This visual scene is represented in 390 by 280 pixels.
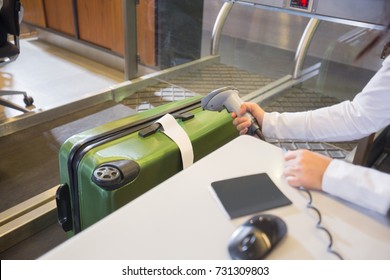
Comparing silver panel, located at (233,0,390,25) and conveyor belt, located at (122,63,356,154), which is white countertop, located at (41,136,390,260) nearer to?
silver panel, located at (233,0,390,25)

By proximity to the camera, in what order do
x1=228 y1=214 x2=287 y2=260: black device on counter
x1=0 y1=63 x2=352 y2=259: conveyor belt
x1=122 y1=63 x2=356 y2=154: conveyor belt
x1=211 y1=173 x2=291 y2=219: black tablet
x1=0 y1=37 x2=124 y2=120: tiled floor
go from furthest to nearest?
x1=0 y1=37 x2=124 y2=120: tiled floor → x1=122 y1=63 x2=356 y2=154: conveyor belt → x1=0 y1=63 x2=352 y2=259: conveyor belt → x1=211 y1=173 x2=291 y2=219: black tablet → x1=228 y1=214 x2=287 y2=260: black device on counter

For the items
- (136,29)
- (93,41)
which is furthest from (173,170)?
(93,41)

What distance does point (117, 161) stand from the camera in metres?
0.99

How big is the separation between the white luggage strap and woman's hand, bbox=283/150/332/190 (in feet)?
1.33

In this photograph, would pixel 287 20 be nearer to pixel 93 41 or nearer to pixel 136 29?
pixel 136 29

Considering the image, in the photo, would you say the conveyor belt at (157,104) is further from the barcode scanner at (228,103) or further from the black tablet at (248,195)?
the black tablet at (248,195)

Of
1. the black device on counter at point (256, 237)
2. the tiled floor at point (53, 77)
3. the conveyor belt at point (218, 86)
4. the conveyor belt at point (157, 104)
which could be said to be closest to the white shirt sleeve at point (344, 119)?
the black device on counter at point (256, 237)

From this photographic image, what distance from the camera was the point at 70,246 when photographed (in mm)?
565

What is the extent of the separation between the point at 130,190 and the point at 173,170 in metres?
0.17

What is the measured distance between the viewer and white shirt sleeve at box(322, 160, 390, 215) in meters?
0.65

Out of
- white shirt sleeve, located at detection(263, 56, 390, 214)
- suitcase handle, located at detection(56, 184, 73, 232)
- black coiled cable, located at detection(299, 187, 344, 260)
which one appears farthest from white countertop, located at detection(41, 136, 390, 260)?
suitcase handle, located at detection(56, 184, 73, 232)

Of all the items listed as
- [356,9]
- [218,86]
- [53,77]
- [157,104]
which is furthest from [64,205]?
[53,77]

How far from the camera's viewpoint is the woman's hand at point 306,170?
0.71m

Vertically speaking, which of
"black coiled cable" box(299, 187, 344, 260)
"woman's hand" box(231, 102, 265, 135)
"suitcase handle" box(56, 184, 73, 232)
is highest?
"black coiled cable" box(299, 187, 344, 260)
